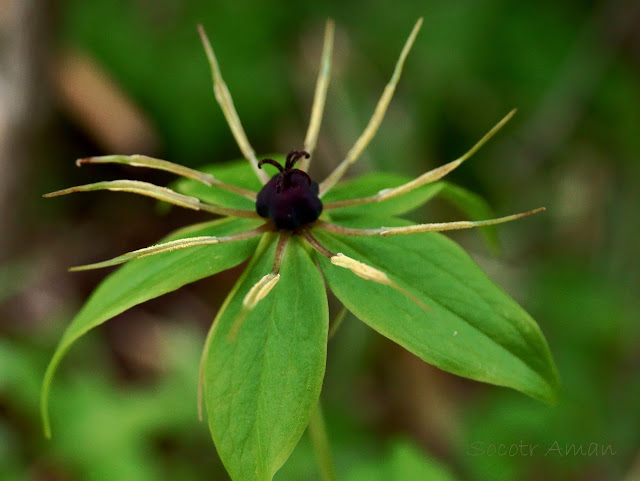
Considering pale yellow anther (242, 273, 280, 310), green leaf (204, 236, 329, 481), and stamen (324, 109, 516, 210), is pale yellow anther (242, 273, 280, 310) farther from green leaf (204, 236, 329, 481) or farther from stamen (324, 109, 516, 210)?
stamen (324, 109, 516, 210)

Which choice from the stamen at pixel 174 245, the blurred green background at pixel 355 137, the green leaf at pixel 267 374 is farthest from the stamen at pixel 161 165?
the blurred green background at pixel 355 137

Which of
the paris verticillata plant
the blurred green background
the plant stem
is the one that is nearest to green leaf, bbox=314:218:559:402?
the paris verticillata plant

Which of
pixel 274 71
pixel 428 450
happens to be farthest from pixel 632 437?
pixel 274 71

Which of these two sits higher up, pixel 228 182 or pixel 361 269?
pixel 228 182

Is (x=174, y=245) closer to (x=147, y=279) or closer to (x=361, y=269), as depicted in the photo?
(x=147, y=279)

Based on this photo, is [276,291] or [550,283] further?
[550,283]

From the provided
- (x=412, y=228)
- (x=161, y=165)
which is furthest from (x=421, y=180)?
(x=161, y=165)

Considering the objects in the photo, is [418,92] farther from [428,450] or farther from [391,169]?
[428,450]
